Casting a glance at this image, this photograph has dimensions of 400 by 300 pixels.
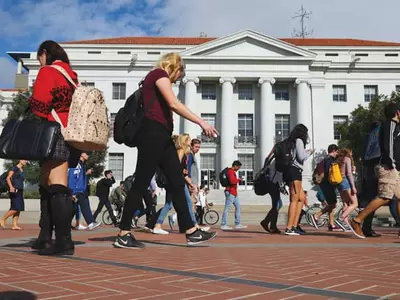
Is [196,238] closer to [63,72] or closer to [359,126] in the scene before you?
[63,72]

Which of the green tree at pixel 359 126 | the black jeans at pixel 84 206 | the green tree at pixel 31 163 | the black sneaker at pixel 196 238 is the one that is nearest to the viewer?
the black sneaker at pixel 196 238

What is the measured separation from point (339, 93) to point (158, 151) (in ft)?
157

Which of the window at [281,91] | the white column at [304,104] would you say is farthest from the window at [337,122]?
the window at [281,91]

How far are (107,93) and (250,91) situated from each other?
650 inches

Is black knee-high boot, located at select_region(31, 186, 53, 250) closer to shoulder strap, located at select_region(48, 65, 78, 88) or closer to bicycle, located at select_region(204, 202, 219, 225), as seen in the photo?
shoulder strap, located at select_region(48, 65, 78, 88)

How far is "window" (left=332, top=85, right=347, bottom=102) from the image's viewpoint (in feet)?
160

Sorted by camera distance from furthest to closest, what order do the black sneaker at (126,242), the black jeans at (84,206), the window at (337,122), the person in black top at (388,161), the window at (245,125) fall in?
the window at (245,125), the window at (337,122), the black jeans at (84,206), the person in black top at (388,161), the black sneaker at (126,242)

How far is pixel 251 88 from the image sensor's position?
49.2 metres

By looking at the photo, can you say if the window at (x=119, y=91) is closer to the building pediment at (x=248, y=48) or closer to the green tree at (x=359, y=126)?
the building pediment at (x=248, y=48)

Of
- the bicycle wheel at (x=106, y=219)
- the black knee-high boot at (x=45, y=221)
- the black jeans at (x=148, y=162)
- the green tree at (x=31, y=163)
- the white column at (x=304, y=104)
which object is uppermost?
the white column at (x=304, y=104)

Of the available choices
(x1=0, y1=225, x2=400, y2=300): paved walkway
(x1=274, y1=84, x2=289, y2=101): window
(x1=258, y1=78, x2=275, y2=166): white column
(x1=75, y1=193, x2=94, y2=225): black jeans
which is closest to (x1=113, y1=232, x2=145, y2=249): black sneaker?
(x1=0, y1=225, x2=400, y2=300): paved walkway

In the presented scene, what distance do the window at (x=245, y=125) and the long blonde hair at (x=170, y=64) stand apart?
43029 millimetres

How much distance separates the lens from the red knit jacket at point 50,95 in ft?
13.4

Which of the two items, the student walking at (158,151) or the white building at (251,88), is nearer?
the student walking at (158,151)
